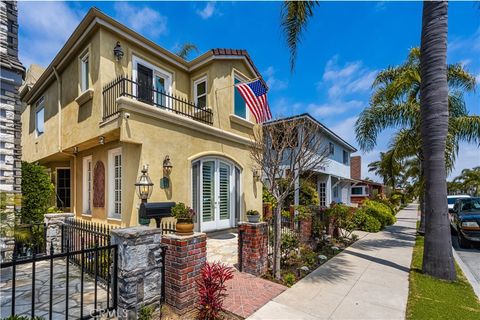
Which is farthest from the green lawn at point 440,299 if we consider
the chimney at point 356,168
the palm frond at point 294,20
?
the chimney at point 356,168

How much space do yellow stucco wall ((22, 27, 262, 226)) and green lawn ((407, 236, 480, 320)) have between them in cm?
710

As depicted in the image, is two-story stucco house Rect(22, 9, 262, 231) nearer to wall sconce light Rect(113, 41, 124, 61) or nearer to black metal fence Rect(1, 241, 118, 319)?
wall sconce light Rect(113, 41, 124, 61)

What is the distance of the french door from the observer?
9814mm

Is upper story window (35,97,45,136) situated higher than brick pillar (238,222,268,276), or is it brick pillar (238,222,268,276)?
upper story window (35,97,45,136)

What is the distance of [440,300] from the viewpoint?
206 inches

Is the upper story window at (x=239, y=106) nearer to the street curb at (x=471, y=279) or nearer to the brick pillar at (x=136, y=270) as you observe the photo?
the brick pillar at (x=136, y=270)

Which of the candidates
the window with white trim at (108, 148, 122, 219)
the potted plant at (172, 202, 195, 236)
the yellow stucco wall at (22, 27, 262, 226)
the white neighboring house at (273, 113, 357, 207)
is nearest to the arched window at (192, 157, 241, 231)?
the yellow stucco wall at (22, 27, 262, 226)

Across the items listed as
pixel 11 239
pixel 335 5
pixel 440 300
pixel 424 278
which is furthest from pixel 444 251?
pixel 11 239

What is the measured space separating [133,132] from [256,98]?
17.3ft

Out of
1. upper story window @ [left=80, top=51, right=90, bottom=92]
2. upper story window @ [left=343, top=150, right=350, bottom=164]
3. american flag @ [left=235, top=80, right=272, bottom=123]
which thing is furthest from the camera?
upper story window @ [left=343, top=150, right=350, bottom=164]

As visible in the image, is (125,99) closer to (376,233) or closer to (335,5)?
(335,5)

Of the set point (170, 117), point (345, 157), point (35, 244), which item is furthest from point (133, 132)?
point (345, 157)

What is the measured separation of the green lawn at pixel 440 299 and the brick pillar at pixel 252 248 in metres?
3.20

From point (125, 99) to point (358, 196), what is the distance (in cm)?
3654
